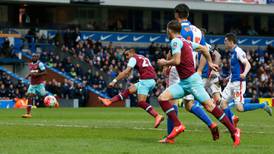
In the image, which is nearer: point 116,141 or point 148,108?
point 116,141

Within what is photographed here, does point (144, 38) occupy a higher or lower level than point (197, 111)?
higher

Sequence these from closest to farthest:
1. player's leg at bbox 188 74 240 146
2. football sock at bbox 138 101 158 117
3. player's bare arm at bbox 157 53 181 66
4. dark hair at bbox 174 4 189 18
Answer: player's bare arm at bbox 157 53 181 66, player's leg at bbox 188 74 240 146, dark hair at bbox 174 4 189 18, football sock at bbox 138 101 158 117

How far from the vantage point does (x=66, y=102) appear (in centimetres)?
4497

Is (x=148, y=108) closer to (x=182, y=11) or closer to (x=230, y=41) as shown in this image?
(x=230, y=41)

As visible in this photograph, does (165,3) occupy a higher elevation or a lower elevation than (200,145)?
higher

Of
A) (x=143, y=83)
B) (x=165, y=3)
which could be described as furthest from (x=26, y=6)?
(x=143, y=83)

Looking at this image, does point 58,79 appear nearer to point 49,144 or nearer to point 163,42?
point 163,42

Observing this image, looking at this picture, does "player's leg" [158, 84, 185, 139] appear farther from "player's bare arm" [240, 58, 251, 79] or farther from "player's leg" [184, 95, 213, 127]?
"player's bare arm" [240, 58, 251, 79]

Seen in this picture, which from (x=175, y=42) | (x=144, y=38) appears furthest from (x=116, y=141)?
(x=144, y=38)

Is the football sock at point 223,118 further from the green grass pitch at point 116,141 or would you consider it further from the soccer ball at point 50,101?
the soccer ball at point 50,101

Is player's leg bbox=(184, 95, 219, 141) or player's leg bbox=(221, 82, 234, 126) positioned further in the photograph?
player's leg bbox=(221, 82, 234, 126)

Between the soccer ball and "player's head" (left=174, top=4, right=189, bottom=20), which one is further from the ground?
"player's head" (left=174, top=4, right=189, bottom=20)

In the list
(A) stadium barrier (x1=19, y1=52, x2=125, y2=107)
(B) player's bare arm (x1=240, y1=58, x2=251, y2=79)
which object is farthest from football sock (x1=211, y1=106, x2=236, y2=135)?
(A) stadium barrier (x1=19, y1=52, x2=125, y2=107)

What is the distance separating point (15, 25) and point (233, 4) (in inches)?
693
